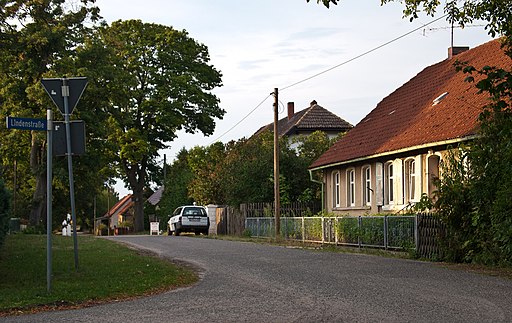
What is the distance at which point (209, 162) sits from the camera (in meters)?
52.5

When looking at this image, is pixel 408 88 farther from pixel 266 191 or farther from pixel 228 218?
pixel 228 218

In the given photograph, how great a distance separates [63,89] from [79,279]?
3.49m

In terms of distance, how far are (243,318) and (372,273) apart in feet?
21.3

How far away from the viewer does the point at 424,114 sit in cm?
2992

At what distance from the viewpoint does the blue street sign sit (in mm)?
12363

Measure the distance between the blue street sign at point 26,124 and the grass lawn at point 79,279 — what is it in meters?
2.61

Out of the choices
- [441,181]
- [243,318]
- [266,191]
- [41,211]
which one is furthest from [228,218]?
[243,318]

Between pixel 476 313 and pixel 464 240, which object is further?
pixel 464 240

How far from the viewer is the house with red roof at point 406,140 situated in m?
26.5

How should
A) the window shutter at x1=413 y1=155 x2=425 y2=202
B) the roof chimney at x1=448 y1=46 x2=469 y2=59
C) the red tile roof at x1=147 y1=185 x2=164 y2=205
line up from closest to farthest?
the window shutter at x1=413 y1=155 x2=425 y2=202
the roof chimney at x1=448 y1=46 x2=469 y2=59
the red tile roof at x1=147 y1=185 x2=164 y2=205

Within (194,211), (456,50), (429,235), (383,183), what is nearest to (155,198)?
(194,211)

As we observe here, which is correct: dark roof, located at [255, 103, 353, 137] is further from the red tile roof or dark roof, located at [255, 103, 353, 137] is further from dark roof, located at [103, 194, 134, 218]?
dark roof, located at [103, 194, 134, 218]

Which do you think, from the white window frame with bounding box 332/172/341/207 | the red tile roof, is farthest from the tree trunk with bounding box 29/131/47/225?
the red tile roof

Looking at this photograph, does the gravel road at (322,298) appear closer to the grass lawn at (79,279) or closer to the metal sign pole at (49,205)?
the grass lawn at (79,279)
